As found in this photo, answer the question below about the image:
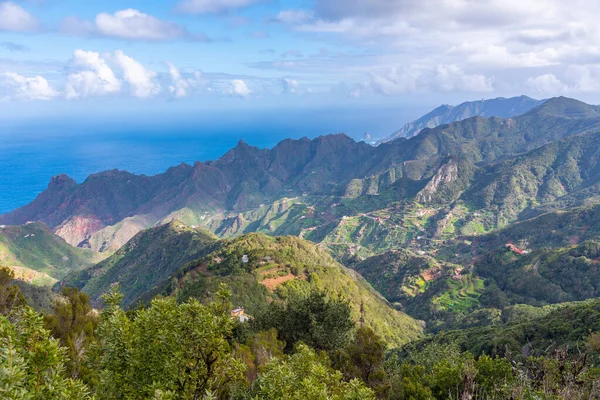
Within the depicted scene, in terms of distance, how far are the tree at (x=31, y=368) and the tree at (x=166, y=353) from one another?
93.7 inches

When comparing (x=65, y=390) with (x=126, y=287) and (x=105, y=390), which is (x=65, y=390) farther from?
(x=126, y=287)

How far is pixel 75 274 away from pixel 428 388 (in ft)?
614

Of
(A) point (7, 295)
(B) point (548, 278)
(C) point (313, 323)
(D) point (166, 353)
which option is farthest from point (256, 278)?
(B) point (548, 278)

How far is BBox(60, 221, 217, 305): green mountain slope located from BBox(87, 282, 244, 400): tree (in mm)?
126436

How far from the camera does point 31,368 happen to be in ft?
31.9

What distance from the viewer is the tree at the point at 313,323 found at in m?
41.7

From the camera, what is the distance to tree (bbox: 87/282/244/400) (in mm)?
12633

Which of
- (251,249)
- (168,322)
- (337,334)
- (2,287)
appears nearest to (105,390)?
(168,322)

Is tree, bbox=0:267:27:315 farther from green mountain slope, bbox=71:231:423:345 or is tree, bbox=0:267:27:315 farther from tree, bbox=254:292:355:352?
green mountain slope, bbox=71:231:423:345

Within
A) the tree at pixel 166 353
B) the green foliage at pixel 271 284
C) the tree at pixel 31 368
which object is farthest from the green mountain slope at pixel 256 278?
the tree at pixel 31 368

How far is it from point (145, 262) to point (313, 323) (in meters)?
142

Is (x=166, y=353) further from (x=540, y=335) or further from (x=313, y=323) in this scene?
(x=540, y=335)

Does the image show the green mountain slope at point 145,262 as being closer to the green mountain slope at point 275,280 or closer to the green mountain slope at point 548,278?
the green mountain slope at point 275,280

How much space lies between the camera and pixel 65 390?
355 inches
